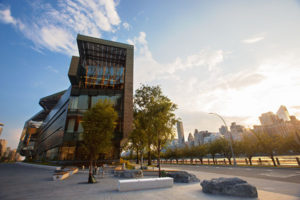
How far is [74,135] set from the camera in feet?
93.6

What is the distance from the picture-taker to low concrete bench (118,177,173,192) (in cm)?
789

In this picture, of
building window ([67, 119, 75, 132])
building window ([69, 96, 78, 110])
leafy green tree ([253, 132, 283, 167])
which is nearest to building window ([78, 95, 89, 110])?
building window ([69, 96, 78, 110])

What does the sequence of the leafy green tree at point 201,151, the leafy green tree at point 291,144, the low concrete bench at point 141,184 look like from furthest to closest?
A: the leafy green tree at point 201,151
the leafy green tree at point 291,144
the low concrete bench at point 141,184

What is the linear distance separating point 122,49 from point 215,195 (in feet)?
124

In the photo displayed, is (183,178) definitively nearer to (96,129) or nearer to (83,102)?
(96,129)

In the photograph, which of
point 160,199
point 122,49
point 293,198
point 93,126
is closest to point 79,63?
point 122,49

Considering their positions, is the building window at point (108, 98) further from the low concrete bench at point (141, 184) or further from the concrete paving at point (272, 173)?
the low concrete bench at point (141, 184)

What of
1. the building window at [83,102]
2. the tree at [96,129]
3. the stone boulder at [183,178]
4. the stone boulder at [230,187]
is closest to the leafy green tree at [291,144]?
the stone boulder at [183,178]

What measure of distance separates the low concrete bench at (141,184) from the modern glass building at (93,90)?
72.7 feet

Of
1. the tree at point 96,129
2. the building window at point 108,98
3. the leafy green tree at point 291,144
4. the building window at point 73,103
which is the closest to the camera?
the tree at point 96,129

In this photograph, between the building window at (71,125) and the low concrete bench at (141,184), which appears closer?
the low concrete bench at (141,184)

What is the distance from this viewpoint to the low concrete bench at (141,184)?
7.89m

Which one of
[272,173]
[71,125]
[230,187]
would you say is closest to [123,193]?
[230,187]

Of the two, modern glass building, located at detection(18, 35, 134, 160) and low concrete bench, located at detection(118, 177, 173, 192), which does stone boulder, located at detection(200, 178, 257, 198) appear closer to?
low concrete bench, located at detection(118, 177, 173, 192)
